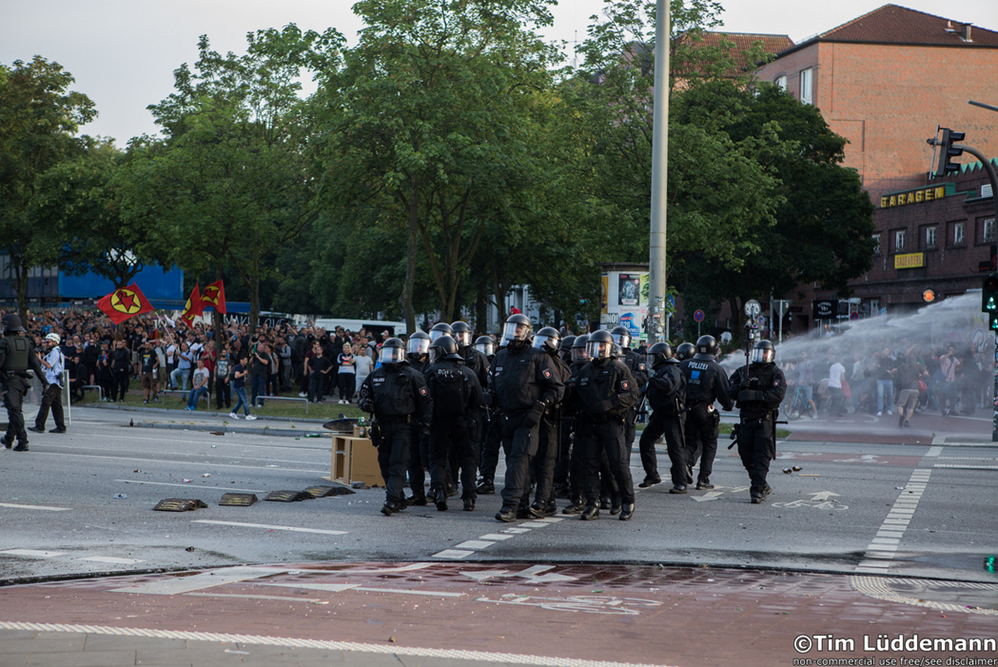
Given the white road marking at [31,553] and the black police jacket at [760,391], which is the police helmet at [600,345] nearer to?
the black police jacket at [760,391]

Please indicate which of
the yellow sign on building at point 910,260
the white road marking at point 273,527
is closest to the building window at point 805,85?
the yellow sign on building at point 910,260

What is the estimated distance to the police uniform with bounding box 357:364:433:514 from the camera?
10422 mm

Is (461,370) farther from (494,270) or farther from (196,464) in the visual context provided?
(494,270)

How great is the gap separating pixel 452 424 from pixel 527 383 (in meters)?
1.02

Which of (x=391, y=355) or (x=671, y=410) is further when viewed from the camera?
(x=671, y=410)

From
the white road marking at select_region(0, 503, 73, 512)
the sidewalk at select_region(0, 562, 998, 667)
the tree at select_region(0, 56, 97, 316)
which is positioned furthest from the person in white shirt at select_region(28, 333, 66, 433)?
the tree at select_region(0, 56, 97, 316)

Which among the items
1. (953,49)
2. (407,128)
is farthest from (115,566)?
(953,49)

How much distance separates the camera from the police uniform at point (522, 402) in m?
10.1

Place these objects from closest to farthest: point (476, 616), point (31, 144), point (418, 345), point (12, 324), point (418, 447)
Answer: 1. point (476, 616)
2. point (418, 447)
3. point (418, 345)
4. point (12, 324)
5. point (31, 144)

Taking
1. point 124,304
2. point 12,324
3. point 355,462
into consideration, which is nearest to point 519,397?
point 355,462

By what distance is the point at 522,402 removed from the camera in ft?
33.6

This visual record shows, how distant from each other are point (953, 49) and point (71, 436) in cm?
5598

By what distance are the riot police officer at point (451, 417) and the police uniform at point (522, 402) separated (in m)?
0.38

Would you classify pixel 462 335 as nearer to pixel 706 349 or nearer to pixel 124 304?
pixel 706 349
